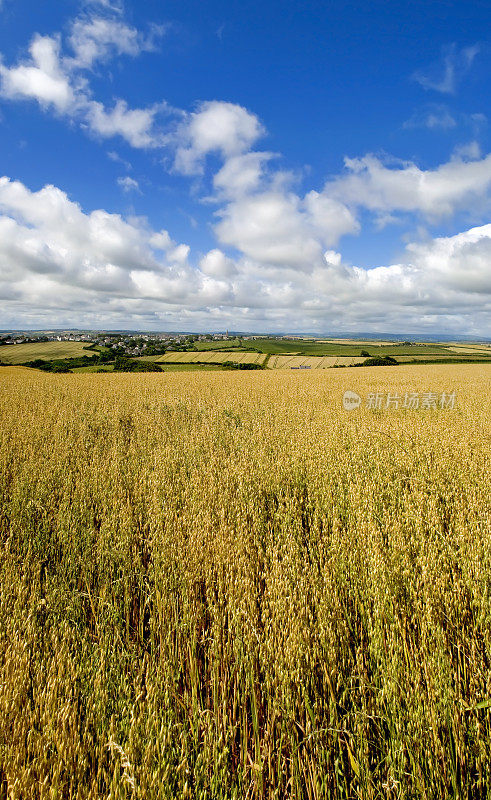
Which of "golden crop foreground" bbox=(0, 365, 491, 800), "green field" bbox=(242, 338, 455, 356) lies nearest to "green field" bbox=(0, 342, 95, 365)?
"green field" bbox=(242, 338, 455, 356)

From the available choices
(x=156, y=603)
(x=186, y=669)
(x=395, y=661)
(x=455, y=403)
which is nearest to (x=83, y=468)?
(x=156, y=603)

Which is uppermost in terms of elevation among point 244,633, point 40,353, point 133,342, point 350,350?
point 133,342

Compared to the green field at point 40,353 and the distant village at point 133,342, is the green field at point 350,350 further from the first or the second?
the green field at point 40,353

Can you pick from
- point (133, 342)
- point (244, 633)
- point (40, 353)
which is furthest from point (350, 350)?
point (244, 633)

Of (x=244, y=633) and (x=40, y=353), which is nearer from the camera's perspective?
(x=244, y=633)

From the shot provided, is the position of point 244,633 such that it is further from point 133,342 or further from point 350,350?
point 133,342

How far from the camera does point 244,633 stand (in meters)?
2.17

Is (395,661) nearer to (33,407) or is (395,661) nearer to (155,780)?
(155,780)

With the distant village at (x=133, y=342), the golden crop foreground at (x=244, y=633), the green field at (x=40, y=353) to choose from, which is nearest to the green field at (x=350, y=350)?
the distant village at (x=133, y=342)

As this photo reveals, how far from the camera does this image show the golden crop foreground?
1521mm

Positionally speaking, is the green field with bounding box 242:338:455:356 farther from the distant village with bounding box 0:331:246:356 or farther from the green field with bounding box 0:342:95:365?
the green field with bounding box 0:342:95:365

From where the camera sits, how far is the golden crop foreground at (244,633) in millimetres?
1521

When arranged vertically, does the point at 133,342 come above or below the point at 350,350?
above

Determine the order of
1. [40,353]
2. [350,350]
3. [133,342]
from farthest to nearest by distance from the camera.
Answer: [133,342] < [350,350] < [40,353]
